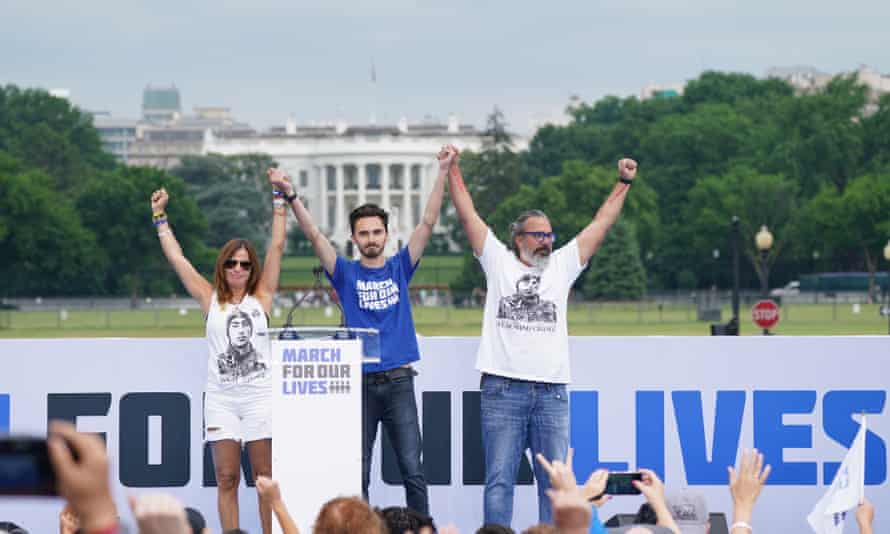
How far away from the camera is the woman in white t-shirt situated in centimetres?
827

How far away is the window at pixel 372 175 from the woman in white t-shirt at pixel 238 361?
6335 inches

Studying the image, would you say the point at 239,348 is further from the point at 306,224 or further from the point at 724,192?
the point at 724,192

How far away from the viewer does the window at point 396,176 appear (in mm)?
168625

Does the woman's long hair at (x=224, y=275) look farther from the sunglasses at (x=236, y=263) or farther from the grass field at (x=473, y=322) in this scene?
the grass field at (x=473, y=322)

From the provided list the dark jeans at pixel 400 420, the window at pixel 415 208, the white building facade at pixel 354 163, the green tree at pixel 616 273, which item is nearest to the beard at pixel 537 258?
the dark jeans at pixel 400 420

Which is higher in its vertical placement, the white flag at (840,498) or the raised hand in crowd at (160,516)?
the raised hand in crowd at (160,516)

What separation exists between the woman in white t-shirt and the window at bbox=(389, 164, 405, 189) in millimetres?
160249

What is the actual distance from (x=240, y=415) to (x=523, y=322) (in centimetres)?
151

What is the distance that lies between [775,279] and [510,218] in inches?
677

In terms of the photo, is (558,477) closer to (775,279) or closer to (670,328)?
(670,328)

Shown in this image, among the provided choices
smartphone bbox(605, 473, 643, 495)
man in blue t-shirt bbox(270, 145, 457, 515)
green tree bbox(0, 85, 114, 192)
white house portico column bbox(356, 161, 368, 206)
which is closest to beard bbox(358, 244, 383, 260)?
man in blue t-shirt bbox(270, 145, 457, 515)

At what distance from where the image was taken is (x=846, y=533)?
31.7 ft

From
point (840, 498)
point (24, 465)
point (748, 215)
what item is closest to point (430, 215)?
point (840, 498)

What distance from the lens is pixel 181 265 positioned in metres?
8.58
